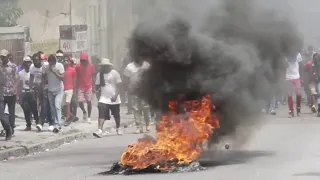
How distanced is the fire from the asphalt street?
0.67 ft

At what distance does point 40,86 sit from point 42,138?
1.67 metres

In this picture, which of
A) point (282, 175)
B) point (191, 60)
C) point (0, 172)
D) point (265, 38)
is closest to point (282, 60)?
point (265, 38)

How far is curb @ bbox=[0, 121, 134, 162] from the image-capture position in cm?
1256

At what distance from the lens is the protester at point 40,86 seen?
1583 cm

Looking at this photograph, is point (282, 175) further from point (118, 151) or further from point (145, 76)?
point (118, 151)

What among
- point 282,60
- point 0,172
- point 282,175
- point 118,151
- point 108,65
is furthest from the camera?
point 108,65

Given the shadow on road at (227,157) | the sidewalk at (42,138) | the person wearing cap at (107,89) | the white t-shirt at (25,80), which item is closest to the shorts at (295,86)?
the sidewalk at (42,138)

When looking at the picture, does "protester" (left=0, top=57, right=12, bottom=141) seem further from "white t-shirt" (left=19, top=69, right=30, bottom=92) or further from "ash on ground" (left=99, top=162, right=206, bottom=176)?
"ash on ground" (left=99, top=162, right=206, bottom=176)

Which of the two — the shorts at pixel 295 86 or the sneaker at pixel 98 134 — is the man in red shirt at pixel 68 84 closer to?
the sneaker at pixel 98 134

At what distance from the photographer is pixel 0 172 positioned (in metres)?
10.6

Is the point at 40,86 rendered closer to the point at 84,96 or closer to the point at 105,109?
the point at 105,109

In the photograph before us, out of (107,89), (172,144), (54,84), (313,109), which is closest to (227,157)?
(172,144)

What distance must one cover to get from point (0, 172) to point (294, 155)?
406 centimetres

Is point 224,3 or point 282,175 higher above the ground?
point 224,3
